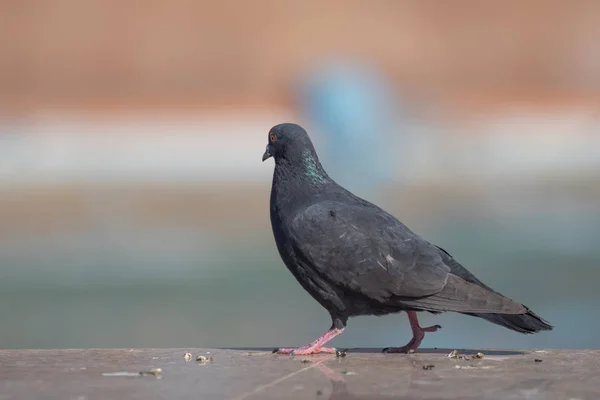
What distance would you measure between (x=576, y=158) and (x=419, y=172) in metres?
3.76

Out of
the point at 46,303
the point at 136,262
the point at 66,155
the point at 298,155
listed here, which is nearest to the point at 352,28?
the point at 66,155

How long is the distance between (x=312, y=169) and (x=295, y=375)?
6.11ft

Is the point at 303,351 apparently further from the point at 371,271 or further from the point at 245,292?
the point at 245,292

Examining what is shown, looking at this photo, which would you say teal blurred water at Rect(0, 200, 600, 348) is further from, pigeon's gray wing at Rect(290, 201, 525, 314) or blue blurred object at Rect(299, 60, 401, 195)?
blue blurred object at Rect(299, 60, 401, 195)

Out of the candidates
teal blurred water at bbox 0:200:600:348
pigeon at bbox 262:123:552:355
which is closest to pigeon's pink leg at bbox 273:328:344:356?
pigeon at bbox 262:123:552:355

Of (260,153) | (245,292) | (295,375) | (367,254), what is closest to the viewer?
(295,375)

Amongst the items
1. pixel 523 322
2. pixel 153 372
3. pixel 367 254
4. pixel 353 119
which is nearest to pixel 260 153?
pixel 353 119

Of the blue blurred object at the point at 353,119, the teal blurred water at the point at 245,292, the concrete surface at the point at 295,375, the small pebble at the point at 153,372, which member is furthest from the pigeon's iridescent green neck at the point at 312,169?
the blue blurred object at the point at 353,119

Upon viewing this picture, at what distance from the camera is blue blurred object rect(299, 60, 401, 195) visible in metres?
28.4

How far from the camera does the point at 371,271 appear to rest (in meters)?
6.02

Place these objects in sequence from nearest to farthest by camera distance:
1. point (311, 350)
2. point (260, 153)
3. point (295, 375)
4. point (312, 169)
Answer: point (295, 375) < point (311, 350) < point (312, 169) < point (260, 153)

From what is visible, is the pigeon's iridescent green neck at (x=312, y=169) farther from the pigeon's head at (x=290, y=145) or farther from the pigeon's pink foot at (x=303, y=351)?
the pigeon's pink foot at (x=303, y=351)

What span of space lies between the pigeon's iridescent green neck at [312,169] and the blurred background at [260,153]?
9.82ft

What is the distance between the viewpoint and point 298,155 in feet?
21.9
